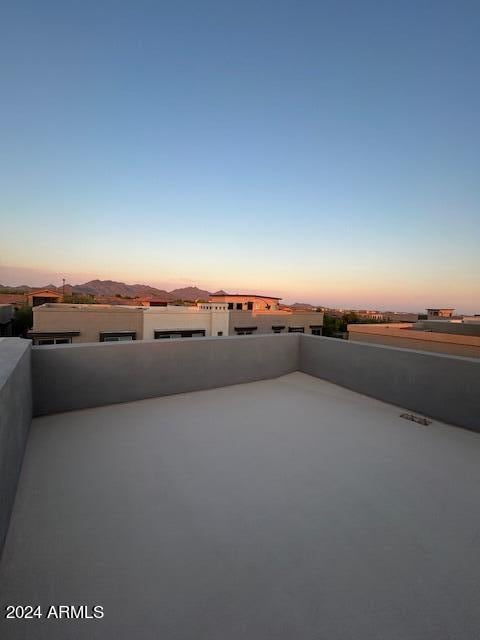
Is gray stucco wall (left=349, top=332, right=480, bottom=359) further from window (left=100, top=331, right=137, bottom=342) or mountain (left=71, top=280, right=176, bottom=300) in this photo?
mountain (left=71, top=280, right=176, bottom=300)

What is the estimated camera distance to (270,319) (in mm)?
14055

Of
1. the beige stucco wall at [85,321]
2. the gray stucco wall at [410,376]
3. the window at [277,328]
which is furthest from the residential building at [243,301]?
the gray stucco wall at [410,376]

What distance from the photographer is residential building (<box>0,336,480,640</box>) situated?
0.97 m

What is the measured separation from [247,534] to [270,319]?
12.9 meters

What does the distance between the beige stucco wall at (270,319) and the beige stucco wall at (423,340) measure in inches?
190

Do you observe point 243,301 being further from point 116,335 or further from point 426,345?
point 426,345

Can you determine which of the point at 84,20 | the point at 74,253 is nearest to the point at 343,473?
the point at 84,20

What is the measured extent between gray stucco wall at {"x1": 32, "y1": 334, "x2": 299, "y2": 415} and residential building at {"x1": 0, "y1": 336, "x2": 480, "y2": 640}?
2cm

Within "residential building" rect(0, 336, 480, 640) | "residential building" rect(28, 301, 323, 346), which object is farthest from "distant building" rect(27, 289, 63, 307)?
Answer: "residential building" rect(0, 336, 480, 640)

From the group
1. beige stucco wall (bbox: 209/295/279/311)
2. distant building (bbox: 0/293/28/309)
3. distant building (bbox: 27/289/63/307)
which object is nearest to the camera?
distant building (bbox: 0/293/28/309)

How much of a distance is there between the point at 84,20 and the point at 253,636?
784 centimetres

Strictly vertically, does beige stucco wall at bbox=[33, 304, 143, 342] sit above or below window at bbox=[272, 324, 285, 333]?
above

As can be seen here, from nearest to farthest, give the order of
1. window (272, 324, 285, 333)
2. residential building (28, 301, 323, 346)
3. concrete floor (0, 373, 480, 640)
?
concrete floor (0, 373, 480, 640), residential building (28, 301, 323, 346), window (272, 324, 285, 333)

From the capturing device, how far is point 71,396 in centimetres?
283
